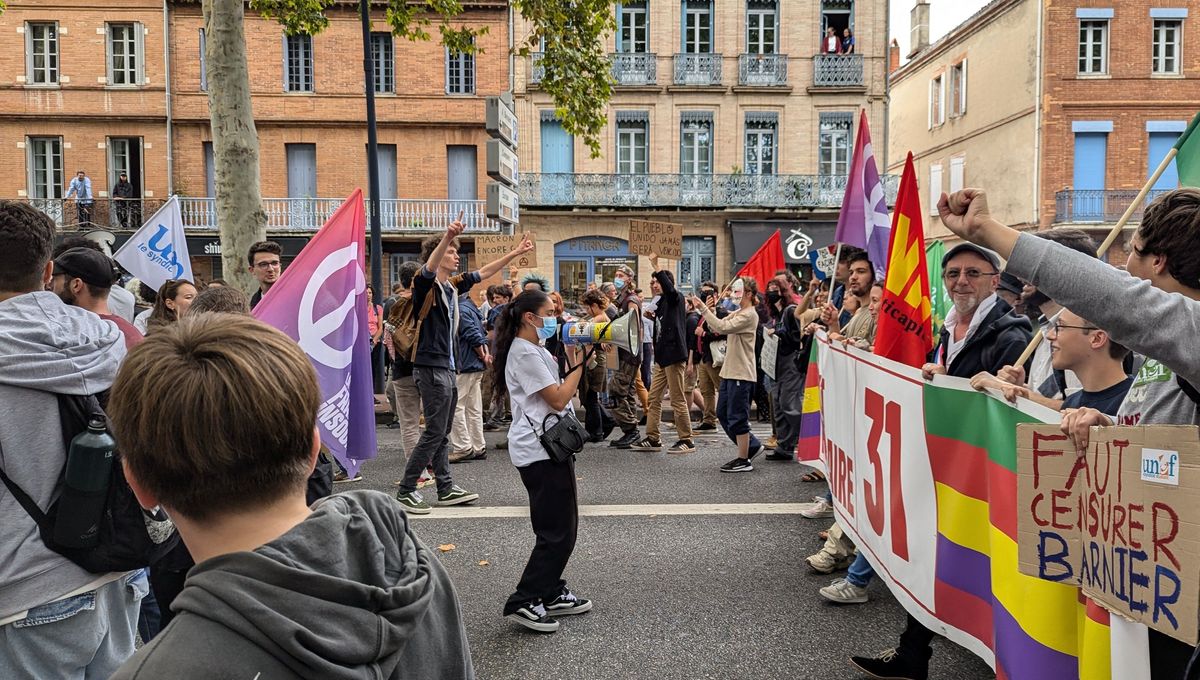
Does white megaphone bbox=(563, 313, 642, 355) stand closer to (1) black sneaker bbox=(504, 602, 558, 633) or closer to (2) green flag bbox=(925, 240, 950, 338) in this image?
(1) black sneaker bbox=(504, 602, 558, 633)

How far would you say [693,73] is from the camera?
995 inches

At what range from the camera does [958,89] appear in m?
31.4

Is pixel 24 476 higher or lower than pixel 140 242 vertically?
lower

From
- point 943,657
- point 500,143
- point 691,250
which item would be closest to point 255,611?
point 943,657

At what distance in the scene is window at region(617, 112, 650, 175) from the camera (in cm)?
2545

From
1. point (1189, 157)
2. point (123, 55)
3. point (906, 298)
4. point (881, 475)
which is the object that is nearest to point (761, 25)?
point (123, 55)

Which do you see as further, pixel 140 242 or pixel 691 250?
pixel 691 250

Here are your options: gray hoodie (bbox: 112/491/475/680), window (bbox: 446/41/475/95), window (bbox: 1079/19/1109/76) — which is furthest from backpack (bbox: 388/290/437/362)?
window (bbox: 1079/19/1109/76)

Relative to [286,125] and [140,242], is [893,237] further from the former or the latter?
[286,125]

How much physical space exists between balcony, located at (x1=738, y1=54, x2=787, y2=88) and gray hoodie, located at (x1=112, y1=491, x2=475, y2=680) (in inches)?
1017

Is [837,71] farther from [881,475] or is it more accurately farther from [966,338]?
[881,475]

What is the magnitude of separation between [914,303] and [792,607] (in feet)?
5.66

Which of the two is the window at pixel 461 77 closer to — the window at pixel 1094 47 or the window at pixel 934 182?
the window at pixel 934 182

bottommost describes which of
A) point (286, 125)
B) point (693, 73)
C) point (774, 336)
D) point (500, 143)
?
point (774, 336)
